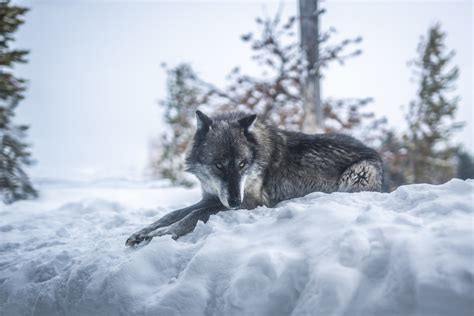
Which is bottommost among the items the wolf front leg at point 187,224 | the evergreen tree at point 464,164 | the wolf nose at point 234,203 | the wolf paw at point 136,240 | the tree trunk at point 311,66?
the evergreen tree at point 464,164

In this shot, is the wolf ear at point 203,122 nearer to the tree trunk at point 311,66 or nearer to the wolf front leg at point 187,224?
the wolf front leg at point 187,224

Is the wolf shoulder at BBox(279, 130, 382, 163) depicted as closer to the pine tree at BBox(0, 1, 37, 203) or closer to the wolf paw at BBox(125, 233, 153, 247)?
the wolf paw at BBox(125, 233, 153, 247)

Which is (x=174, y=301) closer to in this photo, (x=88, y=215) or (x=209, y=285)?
(x=209, y=285)

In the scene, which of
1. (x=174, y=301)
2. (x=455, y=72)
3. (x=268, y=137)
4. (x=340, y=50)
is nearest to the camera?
(x=174, y=301)

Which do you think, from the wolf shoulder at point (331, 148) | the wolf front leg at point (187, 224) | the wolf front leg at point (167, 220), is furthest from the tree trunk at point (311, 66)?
the wolf front leg at point (187, 224)

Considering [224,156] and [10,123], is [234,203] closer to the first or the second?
[224,156]

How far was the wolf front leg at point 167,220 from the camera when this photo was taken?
12.2ft

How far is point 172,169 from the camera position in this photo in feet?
61.7

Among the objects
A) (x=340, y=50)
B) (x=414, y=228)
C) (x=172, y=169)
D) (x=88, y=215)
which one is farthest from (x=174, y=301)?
(x=172, y=169)

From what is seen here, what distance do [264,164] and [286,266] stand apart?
2344 millimetres

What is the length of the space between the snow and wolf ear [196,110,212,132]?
4.52 feet

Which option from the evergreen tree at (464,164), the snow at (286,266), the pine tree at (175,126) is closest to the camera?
the snow at (286,266)

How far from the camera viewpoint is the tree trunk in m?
10.5

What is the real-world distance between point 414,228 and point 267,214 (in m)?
1.67
